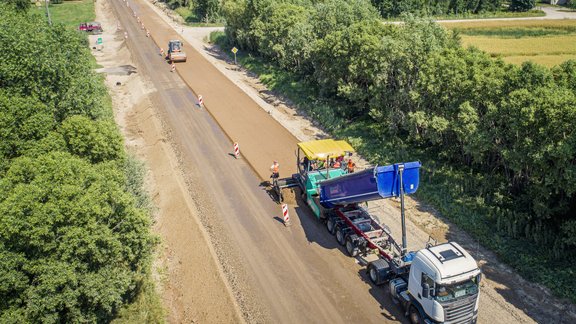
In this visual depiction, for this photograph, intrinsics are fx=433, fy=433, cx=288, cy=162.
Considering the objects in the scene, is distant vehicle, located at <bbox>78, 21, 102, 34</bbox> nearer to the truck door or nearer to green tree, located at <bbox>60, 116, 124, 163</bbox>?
green tree, located at <bbox>60, 116, 124, 163</bbox>

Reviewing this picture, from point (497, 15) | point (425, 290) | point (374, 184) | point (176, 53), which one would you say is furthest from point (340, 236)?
point (497, 15)

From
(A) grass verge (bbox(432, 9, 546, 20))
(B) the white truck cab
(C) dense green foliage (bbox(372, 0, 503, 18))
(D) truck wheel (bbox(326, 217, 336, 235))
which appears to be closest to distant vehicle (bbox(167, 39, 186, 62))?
(D) truck wheel (bbox(326, 217, 336, 235))

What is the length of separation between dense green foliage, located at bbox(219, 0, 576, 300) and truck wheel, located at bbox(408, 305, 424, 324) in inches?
251

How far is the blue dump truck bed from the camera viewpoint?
55.6 ft

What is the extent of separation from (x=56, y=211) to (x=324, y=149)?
12.9 metres

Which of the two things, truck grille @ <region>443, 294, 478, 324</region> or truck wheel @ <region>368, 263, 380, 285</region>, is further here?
truck wheel @ <region>368, 263, 380, 285</region>

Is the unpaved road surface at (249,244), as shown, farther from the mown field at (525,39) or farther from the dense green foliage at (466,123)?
the mown field at (525,39)

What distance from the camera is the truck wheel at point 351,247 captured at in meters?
19.7

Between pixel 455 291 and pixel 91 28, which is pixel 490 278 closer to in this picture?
pixel 455 291

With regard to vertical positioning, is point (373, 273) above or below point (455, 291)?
below

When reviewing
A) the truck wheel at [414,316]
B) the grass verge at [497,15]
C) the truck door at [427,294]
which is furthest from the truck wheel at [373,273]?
the grass verge at [497,15]

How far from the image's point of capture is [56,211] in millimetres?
13766

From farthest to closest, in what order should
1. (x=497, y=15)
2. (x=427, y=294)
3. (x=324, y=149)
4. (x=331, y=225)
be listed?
(x=497, y=15)
(x=324, y=149)
(x=331, y=225)
(x=427, y=294)

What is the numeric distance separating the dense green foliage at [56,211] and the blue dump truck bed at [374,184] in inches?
332
